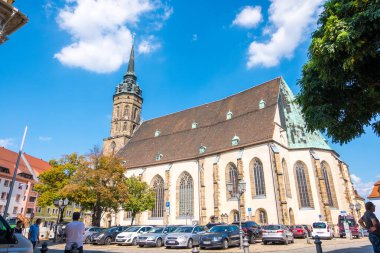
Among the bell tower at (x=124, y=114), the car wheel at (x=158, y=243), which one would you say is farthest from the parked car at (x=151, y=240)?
the bell tower at (x=124, y=114)

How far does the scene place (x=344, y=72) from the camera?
8.54 meters

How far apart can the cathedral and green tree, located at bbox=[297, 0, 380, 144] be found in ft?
51.4

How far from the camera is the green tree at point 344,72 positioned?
754 centimetres

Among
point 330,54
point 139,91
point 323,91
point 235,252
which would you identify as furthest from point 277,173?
point 139,91

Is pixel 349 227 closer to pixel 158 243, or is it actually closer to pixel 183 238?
pixel 183 238

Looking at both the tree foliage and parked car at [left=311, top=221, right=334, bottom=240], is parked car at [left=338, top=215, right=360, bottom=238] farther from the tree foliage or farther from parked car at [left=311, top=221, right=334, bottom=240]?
the tree foliage

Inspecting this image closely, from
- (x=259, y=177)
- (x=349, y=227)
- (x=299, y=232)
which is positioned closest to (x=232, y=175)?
(x=259, y=177)

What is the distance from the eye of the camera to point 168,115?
49875 mm

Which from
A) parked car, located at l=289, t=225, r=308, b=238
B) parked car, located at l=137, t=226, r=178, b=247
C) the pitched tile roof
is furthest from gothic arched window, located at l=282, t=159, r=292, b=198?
parked car, located at l=137, t=226, r=178, b=247

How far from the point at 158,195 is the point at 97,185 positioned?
45.5 feet

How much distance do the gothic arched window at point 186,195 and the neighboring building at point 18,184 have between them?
1023 inches

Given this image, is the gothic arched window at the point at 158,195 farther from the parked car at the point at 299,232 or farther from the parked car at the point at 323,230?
the parked car at the point at 323,230

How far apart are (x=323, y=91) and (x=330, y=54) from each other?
87.7 inches

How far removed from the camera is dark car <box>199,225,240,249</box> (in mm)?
14484
